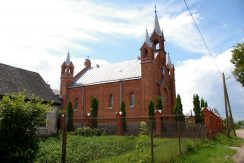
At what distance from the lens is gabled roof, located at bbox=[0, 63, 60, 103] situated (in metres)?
22.0

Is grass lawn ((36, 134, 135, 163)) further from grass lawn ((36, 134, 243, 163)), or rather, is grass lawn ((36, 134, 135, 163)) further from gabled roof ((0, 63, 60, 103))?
gabled roof ((0, 63, 60, 103))

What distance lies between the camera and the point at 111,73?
3791cm

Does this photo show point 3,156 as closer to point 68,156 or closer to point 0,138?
point 0,138

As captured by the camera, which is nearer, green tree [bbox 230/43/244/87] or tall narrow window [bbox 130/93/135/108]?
green tree [bbox 230/43/244/87]

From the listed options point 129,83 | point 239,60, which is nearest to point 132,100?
point 129,83

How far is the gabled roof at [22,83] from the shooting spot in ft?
72.1

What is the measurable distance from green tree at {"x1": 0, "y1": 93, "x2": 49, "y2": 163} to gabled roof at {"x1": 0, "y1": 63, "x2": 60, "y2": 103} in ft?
50.8

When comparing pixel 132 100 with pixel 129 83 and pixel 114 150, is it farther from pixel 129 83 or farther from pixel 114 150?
pixel 114 150

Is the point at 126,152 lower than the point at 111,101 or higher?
lower

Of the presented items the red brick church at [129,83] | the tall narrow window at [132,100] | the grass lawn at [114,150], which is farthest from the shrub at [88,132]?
the tall narrow window at [132,100]

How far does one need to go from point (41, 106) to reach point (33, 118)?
0.34 meters

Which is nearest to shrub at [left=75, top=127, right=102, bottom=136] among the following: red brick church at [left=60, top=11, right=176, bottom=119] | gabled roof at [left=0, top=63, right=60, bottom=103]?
gabled roof at [left=0, top=63, right=60, bottom=103]

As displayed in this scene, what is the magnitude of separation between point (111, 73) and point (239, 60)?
23.2 metres

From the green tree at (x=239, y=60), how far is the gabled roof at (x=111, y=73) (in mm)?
17080
